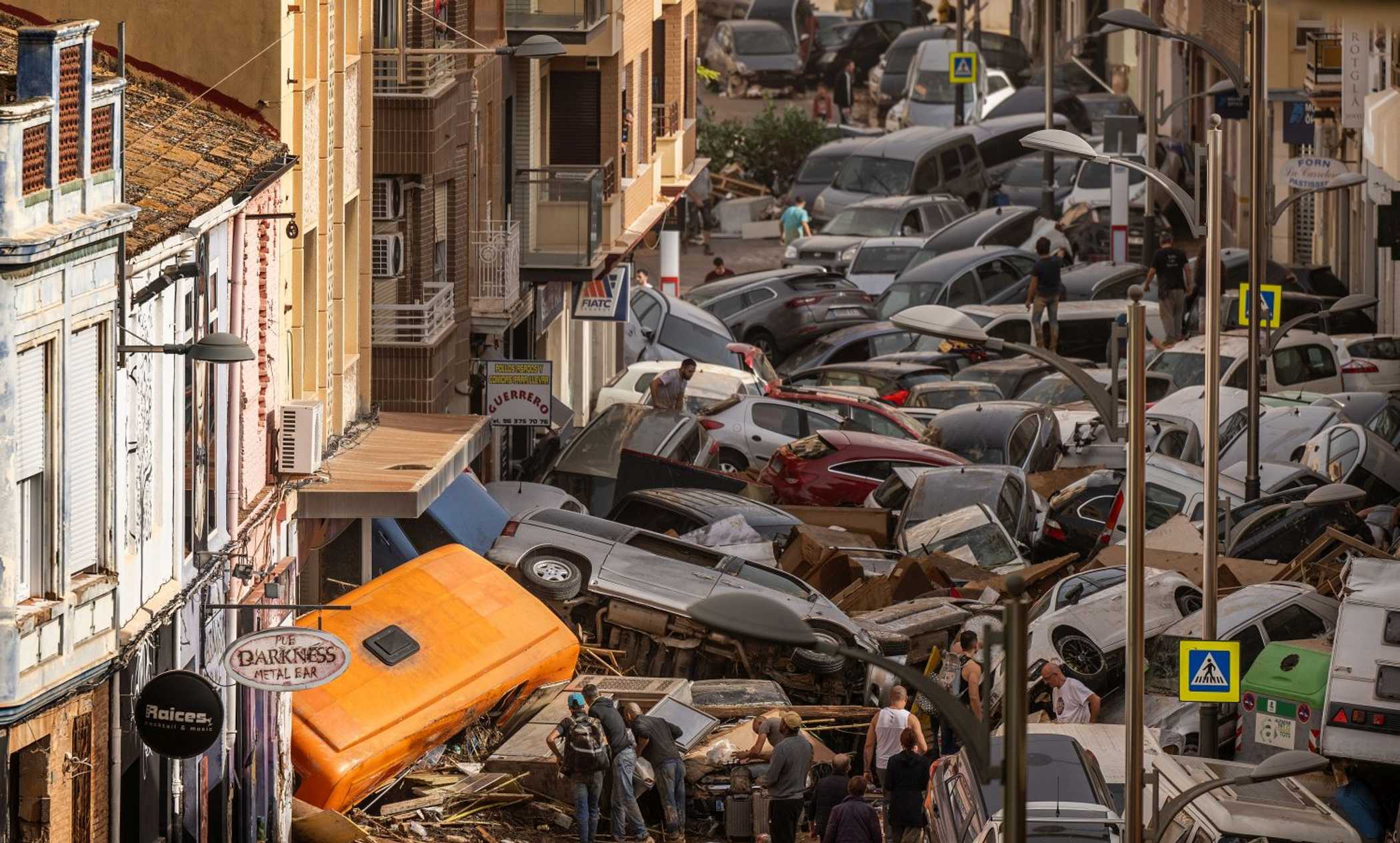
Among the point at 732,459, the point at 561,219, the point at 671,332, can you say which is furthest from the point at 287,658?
the point at 671,332

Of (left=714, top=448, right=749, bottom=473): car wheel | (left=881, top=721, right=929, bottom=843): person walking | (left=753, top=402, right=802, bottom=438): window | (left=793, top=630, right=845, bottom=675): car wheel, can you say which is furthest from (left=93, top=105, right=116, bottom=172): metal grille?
(left=753, top=402, right=802, bottom=438): window

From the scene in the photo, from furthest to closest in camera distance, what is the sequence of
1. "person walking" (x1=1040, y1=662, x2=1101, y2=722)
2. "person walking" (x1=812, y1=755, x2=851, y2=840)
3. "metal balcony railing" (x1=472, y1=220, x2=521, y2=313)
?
"metal balcony railing" (x1=472, y1=220, x2=521, y2=313) < "person walking" (x1=1040, y1=662, x2=1101, y2=722) < "person walking" (x1=812, y1=755, x2=851, y2=840)

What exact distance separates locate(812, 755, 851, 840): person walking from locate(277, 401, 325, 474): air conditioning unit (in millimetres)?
4919

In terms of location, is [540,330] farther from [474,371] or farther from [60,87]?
[60,87]

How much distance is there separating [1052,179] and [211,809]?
1481 inches

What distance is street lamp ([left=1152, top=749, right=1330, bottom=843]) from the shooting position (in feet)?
49.7

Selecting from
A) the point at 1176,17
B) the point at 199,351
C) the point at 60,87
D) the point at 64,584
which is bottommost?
the point at 64,584

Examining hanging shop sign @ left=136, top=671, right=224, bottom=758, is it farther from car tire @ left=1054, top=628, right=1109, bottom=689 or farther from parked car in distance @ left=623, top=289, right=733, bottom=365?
parked car in distance @ left=623, top=289, right=733, bottom=365

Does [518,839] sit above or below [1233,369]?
below

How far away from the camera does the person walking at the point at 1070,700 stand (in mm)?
20938

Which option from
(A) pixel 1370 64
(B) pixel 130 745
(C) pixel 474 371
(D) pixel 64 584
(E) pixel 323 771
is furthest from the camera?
(A) pixel 1370 64

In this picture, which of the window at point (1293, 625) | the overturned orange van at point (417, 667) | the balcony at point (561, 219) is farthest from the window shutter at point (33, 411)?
the balcony at point (561, 219)

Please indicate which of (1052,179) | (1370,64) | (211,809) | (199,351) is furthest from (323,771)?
(1052,179)

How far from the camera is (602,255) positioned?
1395 inches
